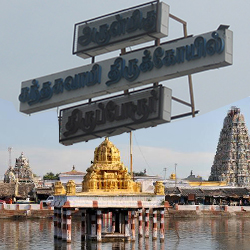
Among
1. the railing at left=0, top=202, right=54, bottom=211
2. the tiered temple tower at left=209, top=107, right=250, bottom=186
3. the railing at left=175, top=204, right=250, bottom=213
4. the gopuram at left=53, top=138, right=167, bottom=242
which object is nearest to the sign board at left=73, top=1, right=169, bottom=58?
the gopuram at left=53, top=138, right=167, bottom=242

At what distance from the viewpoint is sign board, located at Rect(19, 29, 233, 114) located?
28.1 m

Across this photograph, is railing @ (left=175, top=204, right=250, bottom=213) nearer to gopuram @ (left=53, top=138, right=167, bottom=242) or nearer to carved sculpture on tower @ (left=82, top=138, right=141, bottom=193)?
gopuram @ (left=53, top=138, right=167, bottom=242)

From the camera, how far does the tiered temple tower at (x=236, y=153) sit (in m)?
127

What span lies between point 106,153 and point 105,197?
4.22 m

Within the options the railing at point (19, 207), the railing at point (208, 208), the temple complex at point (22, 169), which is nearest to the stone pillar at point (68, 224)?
the railing at point (19, 207)

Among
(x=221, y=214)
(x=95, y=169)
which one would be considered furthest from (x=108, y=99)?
(x=221, y=214)

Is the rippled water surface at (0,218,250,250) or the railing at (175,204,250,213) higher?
the railing at (175,204,250,213)

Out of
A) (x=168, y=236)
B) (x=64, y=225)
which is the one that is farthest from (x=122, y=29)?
(x=168, y=236)

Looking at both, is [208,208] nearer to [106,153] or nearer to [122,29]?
[106,153]

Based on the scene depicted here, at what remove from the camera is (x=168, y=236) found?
5972 cm

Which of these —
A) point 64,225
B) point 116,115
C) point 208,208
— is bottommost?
point 208,208

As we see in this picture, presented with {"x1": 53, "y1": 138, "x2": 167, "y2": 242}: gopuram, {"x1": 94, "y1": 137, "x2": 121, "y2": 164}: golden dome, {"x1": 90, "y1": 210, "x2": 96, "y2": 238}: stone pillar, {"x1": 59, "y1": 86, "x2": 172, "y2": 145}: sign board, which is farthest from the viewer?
{"x1": 94, "y1": 137, "x2": 121, "y2": 164}: golden dome

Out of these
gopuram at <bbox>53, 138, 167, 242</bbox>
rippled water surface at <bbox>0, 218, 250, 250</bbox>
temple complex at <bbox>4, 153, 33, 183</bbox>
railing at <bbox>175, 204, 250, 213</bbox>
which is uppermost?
temple complex at <bbox>4, 153, 33, 183</bbox>

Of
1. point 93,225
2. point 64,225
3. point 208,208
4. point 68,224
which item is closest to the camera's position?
point 68,224
